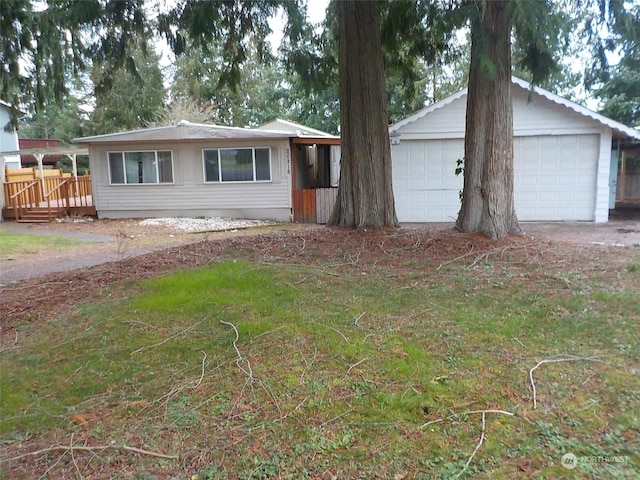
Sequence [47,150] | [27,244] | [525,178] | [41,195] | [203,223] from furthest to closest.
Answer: [41,195] → [47,150] → [203,223] → [525,178] → [27,244]

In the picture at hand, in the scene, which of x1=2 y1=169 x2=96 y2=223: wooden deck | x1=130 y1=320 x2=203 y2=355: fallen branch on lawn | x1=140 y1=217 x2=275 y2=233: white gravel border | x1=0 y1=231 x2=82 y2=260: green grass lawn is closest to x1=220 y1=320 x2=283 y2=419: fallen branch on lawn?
x1=130 y1=320 x2=203 y2=355: fallen branch on lawn

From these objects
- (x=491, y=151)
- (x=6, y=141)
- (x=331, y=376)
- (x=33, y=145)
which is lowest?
(x=331, y=376)

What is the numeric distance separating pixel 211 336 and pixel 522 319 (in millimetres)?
2823

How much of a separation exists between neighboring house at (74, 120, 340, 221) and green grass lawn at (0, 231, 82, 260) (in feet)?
13.5

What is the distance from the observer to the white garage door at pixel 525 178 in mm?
14223

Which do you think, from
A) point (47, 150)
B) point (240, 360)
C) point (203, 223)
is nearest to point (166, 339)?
point (240, 360)

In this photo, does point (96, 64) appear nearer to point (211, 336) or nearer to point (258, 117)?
point (211, 336)

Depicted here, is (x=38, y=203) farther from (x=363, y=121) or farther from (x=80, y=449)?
(x=80, y=449)

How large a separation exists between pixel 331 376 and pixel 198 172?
14.5 m

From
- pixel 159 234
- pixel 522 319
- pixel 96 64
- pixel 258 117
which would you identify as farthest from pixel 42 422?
pixel 258 117

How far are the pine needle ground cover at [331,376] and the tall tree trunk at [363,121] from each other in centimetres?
263

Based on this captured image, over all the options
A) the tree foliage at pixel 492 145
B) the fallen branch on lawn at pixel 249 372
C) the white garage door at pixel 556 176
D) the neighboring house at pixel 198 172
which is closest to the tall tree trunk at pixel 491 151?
the tree foliage at pixel 492 145

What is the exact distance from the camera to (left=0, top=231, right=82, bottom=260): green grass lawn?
10.8 metres

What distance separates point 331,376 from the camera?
348cm
